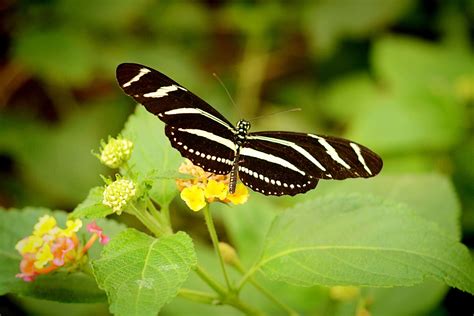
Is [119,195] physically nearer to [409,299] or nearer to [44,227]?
[44,227]

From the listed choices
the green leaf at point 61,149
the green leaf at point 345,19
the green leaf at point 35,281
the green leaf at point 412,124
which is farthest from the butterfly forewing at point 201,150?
the green leaf at point 345,19

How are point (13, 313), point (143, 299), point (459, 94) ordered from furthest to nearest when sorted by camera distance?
1. point (459, 94)
2. point (13, 313)
3. point (143, 299)

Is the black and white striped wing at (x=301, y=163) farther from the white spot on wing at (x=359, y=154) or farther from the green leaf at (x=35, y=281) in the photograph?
the green leaf at (x=35, y=281)

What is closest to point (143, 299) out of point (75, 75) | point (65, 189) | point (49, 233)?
point (49, 233)

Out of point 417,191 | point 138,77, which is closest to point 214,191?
point 138,77

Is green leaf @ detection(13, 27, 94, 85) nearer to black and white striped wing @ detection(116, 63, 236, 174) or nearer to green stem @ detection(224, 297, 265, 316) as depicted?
black and white striped wing @ detection(116, 63, 236, 174)

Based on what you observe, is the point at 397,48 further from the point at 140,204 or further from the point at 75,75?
the point at 140,204

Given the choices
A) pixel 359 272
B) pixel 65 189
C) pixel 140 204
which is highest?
pixel 140 204
